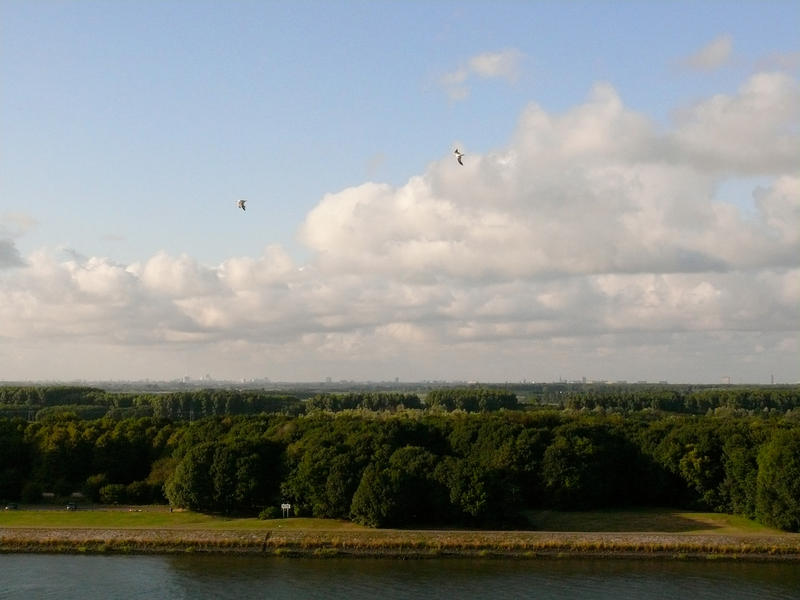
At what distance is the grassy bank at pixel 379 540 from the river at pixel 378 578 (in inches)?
53.5

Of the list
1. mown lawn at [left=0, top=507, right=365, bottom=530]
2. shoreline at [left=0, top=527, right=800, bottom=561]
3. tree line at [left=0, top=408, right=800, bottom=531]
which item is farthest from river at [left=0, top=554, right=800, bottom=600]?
tree line at [left=0, top=408, right=800, bottom=531]

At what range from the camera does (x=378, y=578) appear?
5122 cm

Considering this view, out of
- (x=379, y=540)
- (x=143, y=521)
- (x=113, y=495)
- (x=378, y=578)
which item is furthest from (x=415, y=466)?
(x=113, y=495)

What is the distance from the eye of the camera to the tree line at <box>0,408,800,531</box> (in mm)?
63781

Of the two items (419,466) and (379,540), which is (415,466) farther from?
(379,540)

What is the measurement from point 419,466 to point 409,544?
7861 mm

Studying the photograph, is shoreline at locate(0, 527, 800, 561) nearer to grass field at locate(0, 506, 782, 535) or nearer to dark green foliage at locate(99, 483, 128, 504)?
grass field at locate(0, 506, 782, 535)

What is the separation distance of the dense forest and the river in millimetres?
7808

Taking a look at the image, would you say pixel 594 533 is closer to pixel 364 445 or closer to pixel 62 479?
pixel 364 445

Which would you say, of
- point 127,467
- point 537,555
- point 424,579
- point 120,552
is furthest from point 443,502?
point 127,467

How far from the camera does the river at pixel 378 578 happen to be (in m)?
47.6

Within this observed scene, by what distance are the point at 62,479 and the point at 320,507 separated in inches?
1061

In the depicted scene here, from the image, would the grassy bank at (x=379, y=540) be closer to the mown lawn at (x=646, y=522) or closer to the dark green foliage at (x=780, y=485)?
the mown lawn at (x=646, y=522)

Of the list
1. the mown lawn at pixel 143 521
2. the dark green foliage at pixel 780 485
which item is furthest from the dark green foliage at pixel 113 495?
the dark green foliage at pixel 780 485
